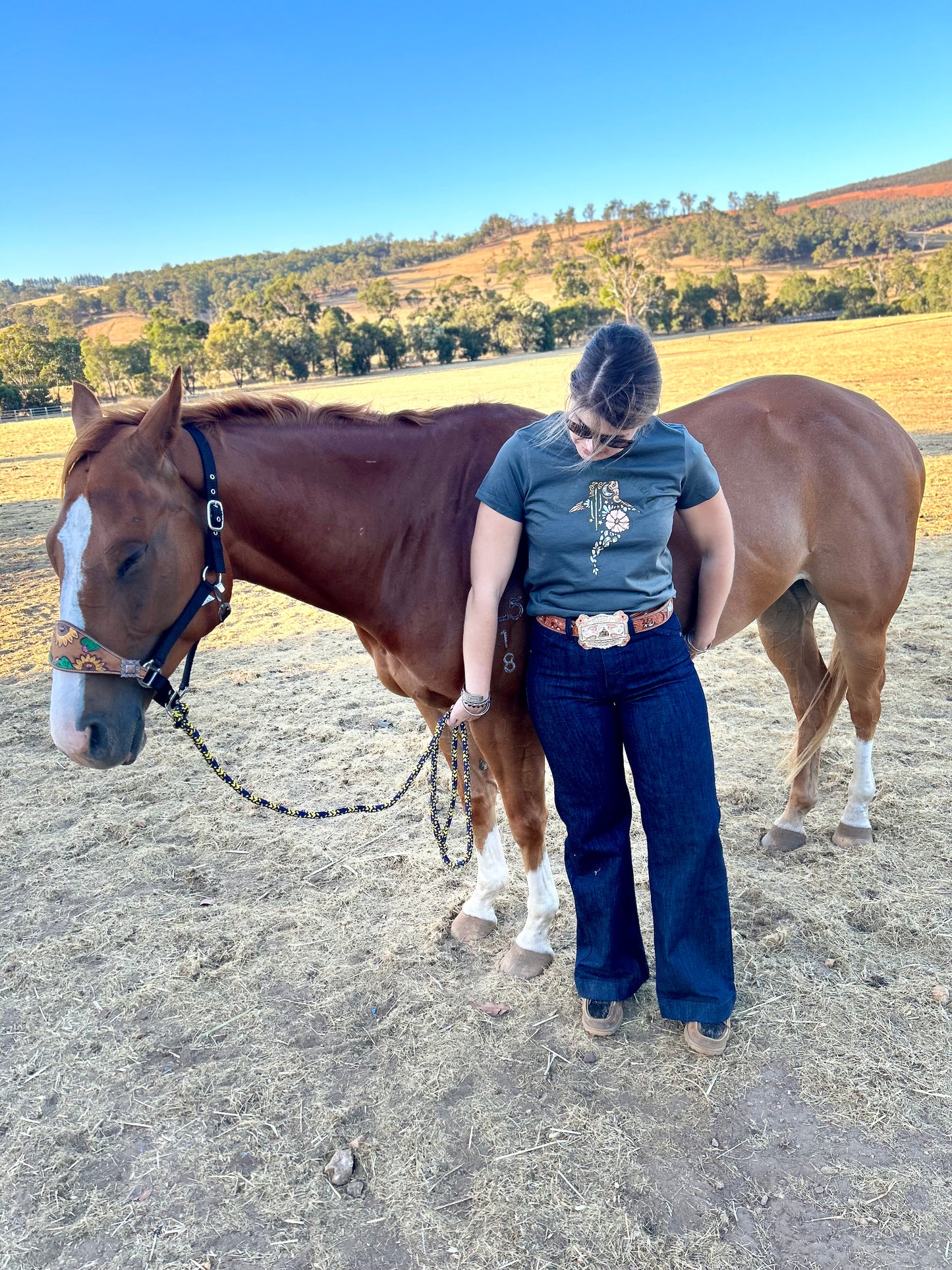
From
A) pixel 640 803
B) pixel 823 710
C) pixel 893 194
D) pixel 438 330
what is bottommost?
pixel 823 710

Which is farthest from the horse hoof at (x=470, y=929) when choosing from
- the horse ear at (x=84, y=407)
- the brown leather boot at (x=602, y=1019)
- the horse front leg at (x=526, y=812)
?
the horse ear at (x=84, y=407)

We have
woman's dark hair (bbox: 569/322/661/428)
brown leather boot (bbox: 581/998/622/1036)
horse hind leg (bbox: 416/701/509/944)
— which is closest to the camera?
woman's dark hair (bbox: 569/322/661/428)

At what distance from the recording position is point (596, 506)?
2.06 meters

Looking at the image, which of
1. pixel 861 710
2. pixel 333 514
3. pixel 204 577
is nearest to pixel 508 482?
pixel 333 514

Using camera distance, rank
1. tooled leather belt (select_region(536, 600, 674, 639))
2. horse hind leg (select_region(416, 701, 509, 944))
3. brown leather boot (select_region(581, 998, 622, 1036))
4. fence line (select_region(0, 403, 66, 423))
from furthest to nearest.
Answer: fence line (select_region(0, 403, 66, 423)) < horse hind leg (select_region(416, 701, 509, 944)) < brown leather boot (select_region(581, 998, 622, 1036)) < tooled leather belt (select_region(536, 600, 674, 639))

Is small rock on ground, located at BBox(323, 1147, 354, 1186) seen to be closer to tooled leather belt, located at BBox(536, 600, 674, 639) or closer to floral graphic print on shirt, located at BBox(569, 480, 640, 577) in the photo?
tooled leather belt, located at BBox(536, 600, 674, 639)

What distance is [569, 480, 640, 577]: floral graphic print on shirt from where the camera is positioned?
2.05m

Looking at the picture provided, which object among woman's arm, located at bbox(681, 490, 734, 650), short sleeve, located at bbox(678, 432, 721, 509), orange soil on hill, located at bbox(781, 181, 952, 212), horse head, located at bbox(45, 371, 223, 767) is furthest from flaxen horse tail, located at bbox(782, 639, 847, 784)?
orange soil on hill, located at bbox(781, 181, 952, 212)

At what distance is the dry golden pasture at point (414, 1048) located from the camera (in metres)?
1.93

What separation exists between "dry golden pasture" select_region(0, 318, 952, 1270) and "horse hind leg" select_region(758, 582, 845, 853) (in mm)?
144

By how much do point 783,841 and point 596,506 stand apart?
7.31ft

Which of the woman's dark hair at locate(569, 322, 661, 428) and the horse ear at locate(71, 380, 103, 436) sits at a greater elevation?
the horse ear at locate(71, 380, 103, 436)

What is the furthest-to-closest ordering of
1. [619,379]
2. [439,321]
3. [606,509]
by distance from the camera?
[439,321] < [606,509] < [619,379]

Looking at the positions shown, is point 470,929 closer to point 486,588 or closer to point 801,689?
point 486,588
